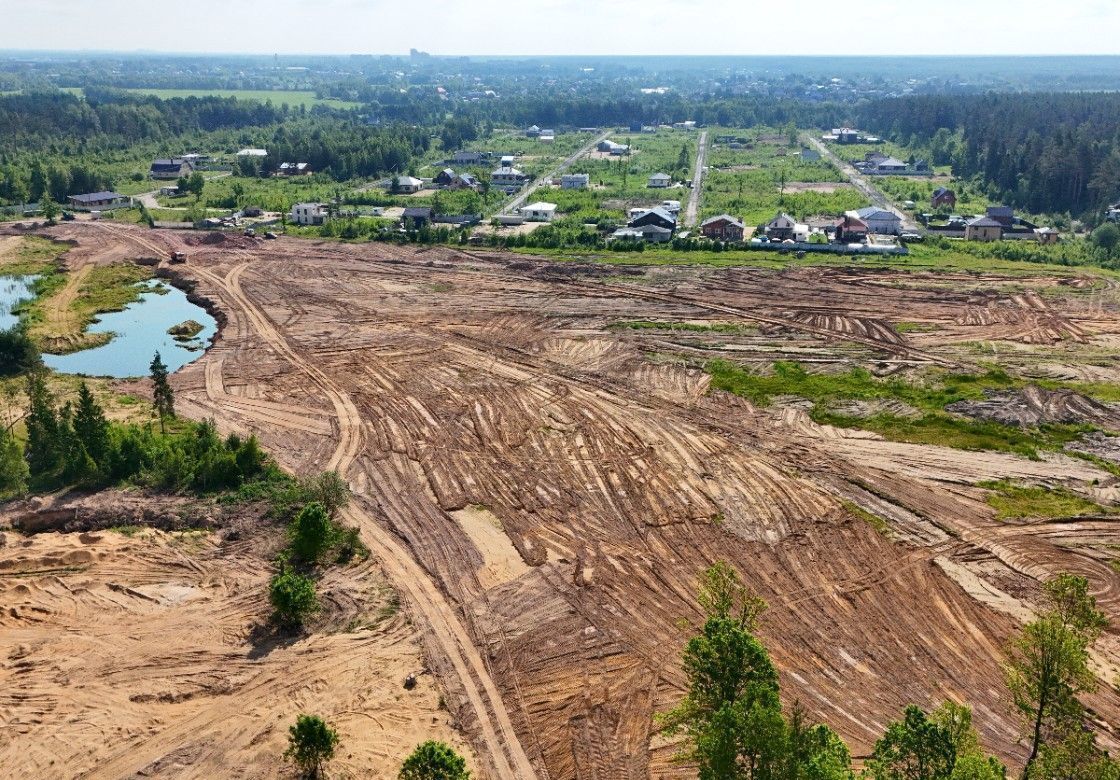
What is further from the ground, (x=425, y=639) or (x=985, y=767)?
(x=985, y=767)

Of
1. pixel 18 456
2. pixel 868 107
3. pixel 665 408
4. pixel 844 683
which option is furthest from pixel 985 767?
pixel 868 107

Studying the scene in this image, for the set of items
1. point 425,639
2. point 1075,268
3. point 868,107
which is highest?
point 868,107

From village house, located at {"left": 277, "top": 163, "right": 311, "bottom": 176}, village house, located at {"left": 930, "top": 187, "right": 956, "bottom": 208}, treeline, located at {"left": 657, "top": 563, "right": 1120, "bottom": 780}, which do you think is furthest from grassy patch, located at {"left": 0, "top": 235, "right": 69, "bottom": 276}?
village house, located at {"left": 930, "top": 187, "right": 956, "bottom": 208}

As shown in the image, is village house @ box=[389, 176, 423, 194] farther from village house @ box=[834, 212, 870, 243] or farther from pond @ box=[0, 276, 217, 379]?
village house @ box=[834, 212, 870, 243]

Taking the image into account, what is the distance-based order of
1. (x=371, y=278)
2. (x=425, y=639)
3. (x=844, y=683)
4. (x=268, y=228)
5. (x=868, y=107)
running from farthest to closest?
1. (x=868, y=107)
2. (x=268, y=228)
3. (x=371, y=278)
4. (x=425, y=639)
5. (x=844, y=683)

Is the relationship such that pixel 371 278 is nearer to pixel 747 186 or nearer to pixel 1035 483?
pixel 1035 483

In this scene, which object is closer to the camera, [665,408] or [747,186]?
[665,408]

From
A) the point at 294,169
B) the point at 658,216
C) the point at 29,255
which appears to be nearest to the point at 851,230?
the point at 658,216

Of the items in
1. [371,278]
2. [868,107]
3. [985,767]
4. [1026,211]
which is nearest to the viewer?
[985,767]

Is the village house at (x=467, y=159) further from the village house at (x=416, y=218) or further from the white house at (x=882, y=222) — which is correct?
the white house at (x=882, y=222)
